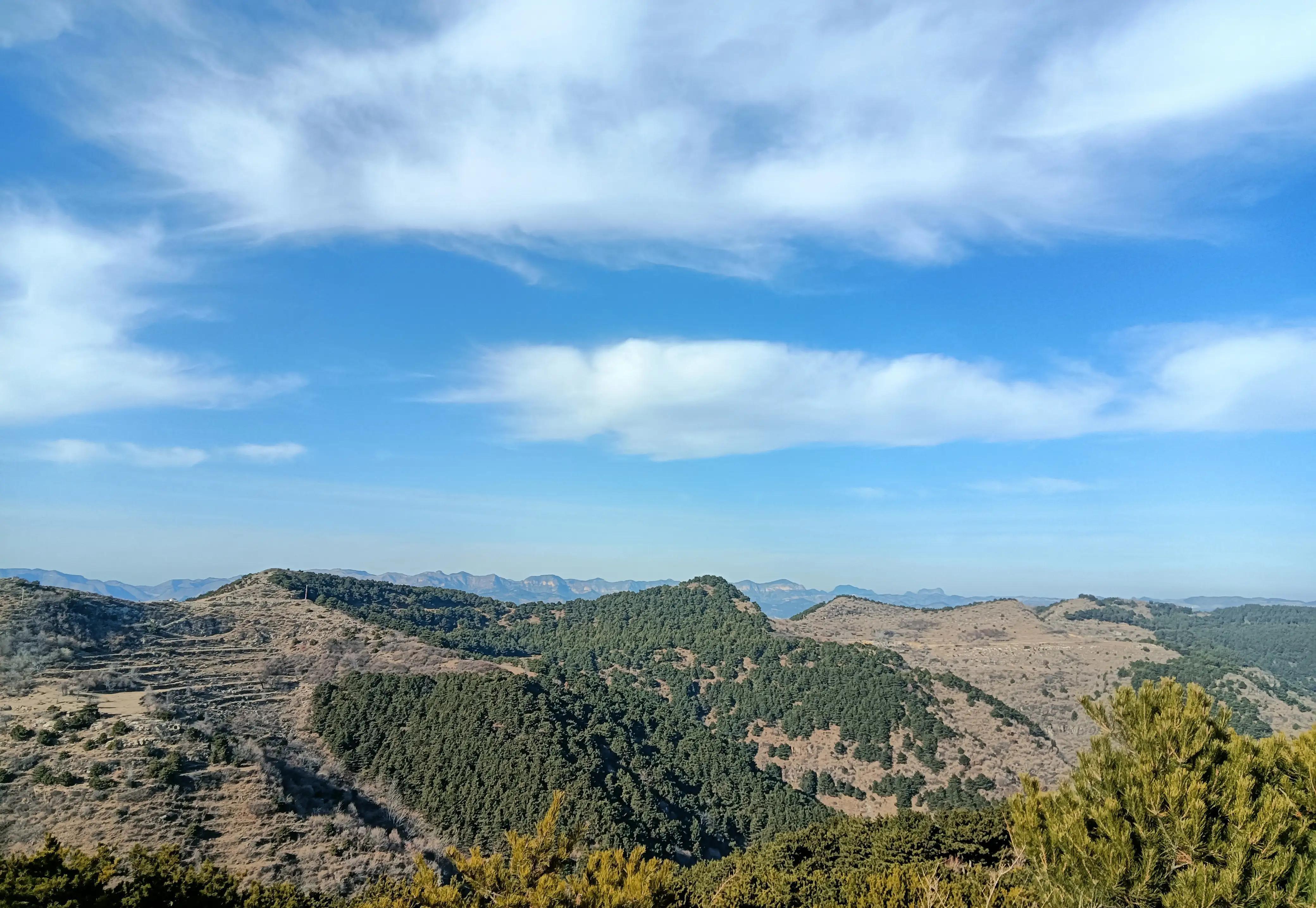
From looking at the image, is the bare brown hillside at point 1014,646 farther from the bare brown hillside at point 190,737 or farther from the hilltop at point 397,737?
the bare brown hillside at point 190,737

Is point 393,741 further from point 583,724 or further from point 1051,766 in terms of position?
point 1051,766

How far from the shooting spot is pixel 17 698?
153 feet

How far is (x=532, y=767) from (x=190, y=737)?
84.1ft

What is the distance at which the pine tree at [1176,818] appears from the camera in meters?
9.88

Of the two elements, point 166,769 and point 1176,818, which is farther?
point 166,769

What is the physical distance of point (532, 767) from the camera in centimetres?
5456

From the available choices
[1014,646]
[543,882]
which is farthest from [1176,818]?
[1014,646]

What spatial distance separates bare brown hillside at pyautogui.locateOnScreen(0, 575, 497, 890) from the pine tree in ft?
129

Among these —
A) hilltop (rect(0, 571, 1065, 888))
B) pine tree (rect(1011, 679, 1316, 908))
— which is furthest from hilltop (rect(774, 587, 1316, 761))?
pine tree (rect(1011, 679, 1316, 908))

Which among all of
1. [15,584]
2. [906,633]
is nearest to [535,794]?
[15,584]

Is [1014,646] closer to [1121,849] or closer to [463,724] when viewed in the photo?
[463,724]

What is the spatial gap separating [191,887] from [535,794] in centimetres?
3495

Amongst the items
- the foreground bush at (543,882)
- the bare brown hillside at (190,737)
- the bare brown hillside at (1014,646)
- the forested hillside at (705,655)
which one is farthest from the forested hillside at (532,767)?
the bare brown hillside at (1014,646)

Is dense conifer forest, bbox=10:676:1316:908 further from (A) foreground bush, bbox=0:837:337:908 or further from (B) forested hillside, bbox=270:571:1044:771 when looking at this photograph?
(B) forested hillside, bbox=270:571:1044:771
